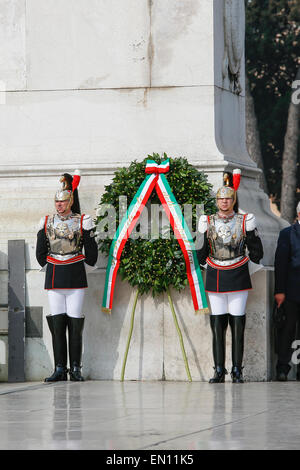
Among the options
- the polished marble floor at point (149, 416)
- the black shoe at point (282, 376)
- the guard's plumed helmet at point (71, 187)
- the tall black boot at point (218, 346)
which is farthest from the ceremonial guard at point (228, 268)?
the guard's plumed helmet at point (71, 187)

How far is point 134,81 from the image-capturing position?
39.1ft

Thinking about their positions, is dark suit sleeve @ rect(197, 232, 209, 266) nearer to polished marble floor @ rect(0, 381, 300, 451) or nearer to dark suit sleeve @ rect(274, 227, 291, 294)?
dark suit sleeve @ rect(274, 227, 291, 294)

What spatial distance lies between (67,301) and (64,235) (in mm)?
623

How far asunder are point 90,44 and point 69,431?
5.80 m

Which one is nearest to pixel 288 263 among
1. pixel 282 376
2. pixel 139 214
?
pixel 282 376

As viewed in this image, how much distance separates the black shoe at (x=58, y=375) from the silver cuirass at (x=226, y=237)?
175cm

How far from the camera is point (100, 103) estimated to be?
39.3 feet

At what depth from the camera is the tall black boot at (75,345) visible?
36.0ft

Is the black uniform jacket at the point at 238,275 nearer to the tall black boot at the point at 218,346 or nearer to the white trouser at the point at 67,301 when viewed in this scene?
the tall black boot at the point at 218,346

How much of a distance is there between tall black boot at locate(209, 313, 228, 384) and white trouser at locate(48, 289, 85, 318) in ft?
4.08

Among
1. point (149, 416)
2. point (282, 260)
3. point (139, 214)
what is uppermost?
point (139, 214)

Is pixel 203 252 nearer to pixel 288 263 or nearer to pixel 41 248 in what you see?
pixel 288 263

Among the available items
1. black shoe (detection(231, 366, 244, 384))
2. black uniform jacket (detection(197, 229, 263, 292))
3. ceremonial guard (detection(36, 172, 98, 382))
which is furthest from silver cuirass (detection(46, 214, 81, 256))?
black shoe (detection(231, 366, 244, 384))
